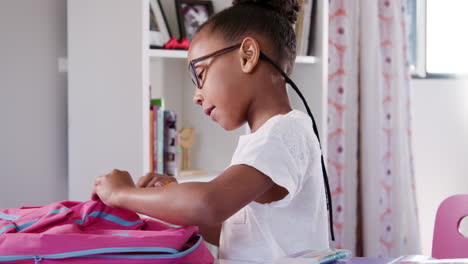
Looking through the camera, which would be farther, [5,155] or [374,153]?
[374,153]

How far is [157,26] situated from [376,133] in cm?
123

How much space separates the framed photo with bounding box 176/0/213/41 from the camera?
2.30m

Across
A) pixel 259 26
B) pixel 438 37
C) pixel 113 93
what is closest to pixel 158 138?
pixel 113 93

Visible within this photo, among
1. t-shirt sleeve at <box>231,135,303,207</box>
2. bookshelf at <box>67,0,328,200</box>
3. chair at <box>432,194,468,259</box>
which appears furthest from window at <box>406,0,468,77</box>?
t-shirt sleeve at <box>231,135,303,207</box>

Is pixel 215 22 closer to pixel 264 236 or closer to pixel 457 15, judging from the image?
pixel 264 236

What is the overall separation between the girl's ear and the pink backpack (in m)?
0.32

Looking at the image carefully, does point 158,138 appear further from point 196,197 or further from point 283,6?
point 196,197

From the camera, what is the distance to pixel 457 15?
11.5 feet

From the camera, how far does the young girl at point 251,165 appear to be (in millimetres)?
893

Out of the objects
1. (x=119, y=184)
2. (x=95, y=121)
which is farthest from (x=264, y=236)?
(x=95, y=121)

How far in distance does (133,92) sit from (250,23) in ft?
3.18

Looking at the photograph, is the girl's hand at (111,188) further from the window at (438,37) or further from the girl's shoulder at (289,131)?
the window at (438,37)

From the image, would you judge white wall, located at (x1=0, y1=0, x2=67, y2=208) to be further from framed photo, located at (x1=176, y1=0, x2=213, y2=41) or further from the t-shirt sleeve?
the t-shirt sleeve

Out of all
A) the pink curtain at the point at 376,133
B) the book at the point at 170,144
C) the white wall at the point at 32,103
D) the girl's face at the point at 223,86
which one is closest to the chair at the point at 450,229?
the girl's face at the point at 223,86
